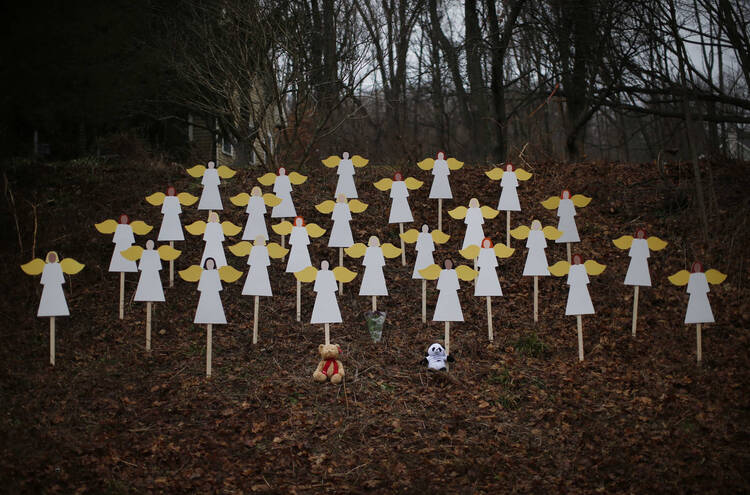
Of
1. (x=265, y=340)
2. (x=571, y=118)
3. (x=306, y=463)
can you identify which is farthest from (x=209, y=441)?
(x=571, y=118)

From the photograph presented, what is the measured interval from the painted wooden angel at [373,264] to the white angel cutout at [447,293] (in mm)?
533

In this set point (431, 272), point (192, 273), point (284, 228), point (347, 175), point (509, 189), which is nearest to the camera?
point (192, 273)

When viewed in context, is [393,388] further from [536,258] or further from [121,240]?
[121,240]

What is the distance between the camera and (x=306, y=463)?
535cm

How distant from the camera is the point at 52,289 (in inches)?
275

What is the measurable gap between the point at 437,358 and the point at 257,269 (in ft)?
7.84

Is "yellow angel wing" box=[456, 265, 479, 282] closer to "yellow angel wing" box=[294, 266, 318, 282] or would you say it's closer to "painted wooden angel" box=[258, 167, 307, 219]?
"yellow angel wing" box=[294, 266, 318, 282]

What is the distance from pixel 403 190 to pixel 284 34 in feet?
13.4

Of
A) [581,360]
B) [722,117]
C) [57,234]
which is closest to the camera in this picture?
[581,360]

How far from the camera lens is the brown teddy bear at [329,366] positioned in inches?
250

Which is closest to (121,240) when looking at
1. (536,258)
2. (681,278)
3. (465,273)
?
(465,273)

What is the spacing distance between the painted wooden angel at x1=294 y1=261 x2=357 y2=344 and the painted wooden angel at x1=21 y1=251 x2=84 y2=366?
2.69 meters

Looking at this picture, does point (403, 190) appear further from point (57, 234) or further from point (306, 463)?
point (57, 234)

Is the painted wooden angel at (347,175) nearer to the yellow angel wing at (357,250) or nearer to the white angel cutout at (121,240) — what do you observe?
the yellow angel wing at (357,250)
